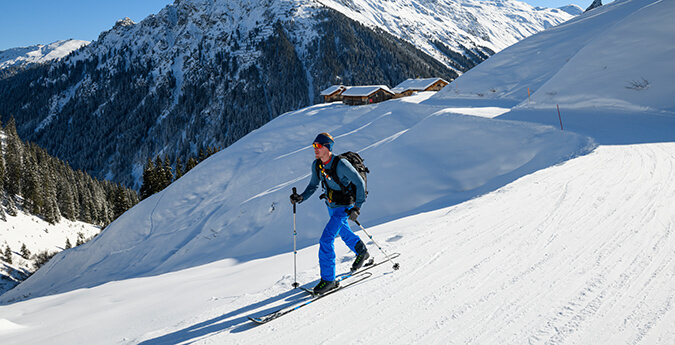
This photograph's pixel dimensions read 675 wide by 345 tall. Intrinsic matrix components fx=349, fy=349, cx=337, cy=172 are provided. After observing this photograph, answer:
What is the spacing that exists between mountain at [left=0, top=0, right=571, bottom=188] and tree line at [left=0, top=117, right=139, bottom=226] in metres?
44.6

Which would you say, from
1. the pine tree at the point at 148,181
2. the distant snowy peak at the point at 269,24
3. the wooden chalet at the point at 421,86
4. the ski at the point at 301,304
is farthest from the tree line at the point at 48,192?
the distant snowy peak at the point at 269,24

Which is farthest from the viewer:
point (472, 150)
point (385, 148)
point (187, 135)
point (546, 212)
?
point (187, 135)

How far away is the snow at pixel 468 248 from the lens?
12.7 feet

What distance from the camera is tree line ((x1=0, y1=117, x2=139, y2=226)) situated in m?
61.7

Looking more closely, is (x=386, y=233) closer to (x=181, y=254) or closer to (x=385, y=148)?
(x=385, y=148)

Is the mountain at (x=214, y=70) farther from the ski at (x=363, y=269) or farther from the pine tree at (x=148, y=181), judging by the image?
the ski at (x=363, y=269)

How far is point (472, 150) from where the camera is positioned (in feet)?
40.8

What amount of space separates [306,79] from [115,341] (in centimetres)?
13609

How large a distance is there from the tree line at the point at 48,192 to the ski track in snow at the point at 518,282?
5745 cm

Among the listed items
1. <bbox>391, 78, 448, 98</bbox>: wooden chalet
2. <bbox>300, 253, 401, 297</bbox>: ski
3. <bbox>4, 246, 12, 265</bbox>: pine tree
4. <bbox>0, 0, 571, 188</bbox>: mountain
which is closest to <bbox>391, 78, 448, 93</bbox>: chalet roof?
<bbox>391, 78, 448, 98</bbox>: wooden chalet

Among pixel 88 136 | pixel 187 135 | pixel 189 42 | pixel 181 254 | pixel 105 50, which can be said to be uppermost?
pixel 105 50

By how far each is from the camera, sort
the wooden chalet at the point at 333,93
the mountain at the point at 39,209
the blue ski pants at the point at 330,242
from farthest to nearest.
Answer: the wooden chalet at the point at 333,93 → the mountain at the point at 39,209 → the blue ski pants at the point at 330,242

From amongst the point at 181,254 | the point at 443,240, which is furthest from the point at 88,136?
the point at 443,240

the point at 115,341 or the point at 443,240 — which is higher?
the point at 115,341
